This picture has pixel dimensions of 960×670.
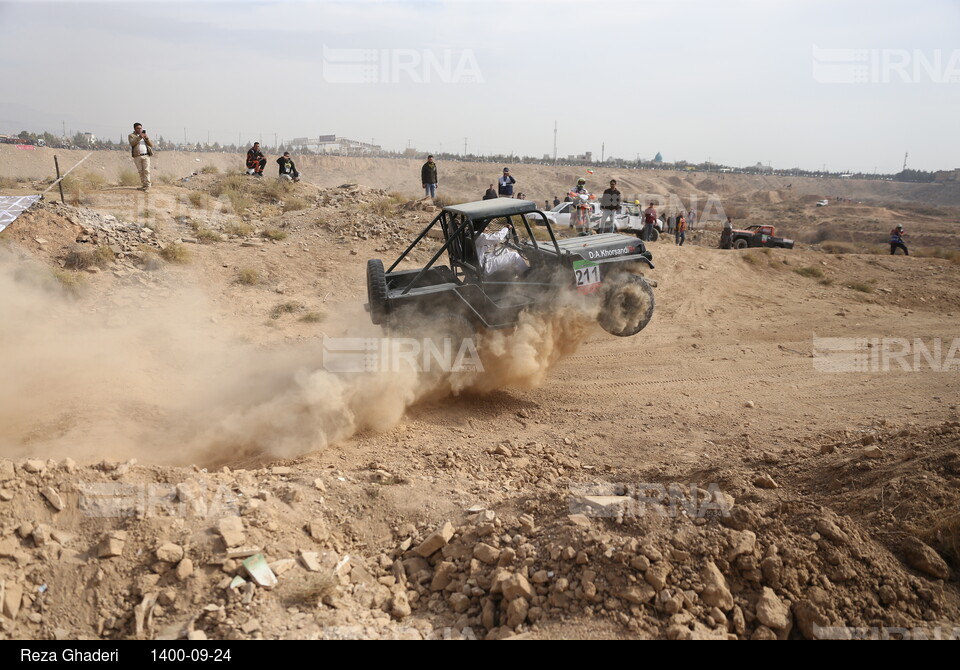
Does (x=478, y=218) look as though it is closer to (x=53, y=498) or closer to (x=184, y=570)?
(x=184, y=570)

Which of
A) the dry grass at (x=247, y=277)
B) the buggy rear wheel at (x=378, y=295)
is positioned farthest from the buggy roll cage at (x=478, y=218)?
the dry grass at (x=247, y=277)

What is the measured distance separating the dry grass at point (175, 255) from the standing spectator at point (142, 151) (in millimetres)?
4299

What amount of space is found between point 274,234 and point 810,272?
1247 cm

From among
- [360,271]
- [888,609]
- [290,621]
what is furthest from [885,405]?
[360,271]

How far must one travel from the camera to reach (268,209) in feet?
52.1

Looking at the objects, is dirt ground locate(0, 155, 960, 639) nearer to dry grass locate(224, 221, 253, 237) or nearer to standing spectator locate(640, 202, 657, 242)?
dry grass locate(224, 221, 253, 237)

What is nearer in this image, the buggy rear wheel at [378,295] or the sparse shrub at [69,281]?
the buggy rear wheel at [378,295]

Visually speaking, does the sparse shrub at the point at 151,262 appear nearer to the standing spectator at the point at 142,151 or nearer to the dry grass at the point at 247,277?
the dry grass at the point at 247,277

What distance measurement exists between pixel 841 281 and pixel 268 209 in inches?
563

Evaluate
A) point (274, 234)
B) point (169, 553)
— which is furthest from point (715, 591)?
point (274, 234)

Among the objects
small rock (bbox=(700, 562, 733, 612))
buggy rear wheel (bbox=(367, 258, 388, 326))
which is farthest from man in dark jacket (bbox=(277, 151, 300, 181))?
small rock (bbox=(700, 562, 733, 612))

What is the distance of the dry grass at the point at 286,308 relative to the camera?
10262mm

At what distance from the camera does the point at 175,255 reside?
11242 millimetres

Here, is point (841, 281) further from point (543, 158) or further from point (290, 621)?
point (543, 158)
